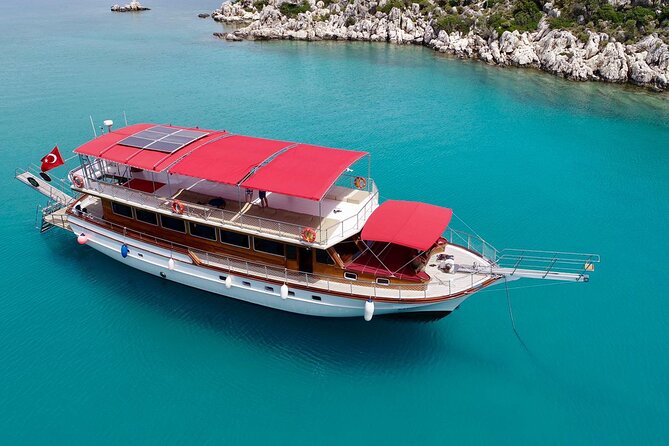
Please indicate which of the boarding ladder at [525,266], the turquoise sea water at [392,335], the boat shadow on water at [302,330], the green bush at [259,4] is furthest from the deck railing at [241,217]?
the green bush at [259,4]

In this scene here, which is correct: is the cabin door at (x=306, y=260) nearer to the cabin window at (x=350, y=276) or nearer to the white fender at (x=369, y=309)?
the cabin window at (x=350, y=276)

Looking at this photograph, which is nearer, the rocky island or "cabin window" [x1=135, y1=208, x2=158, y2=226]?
"cabin window" [x1=135, y1=208, x2=158, y2=226]

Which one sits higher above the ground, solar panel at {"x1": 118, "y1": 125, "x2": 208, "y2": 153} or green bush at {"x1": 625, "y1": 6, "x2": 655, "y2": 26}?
green bush at {"x1": 625, "y1": 6, "x2": 655, "y2": 26}

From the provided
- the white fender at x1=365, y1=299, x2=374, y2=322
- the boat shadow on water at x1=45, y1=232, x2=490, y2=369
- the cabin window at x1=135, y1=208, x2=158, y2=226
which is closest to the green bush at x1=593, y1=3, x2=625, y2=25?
the boat shadow on water at x1=45, y1=232, x2=490, y2=369

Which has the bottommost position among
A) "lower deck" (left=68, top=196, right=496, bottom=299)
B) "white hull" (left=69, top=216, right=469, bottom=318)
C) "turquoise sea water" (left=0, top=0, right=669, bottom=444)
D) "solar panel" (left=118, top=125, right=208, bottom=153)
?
"turquoise sea water" (left=0, top=0, right=669, bottom=444)

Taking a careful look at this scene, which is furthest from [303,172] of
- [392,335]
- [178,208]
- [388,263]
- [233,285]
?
[392,335]

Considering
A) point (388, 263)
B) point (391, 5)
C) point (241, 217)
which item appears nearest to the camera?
point (388, 263)

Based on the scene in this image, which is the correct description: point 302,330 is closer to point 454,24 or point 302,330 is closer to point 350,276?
point 350,276

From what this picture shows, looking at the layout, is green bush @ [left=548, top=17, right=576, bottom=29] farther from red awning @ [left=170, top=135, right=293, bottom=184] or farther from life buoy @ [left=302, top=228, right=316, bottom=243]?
life buoy @ [left=302, top=228, right=316, bottom=243]
